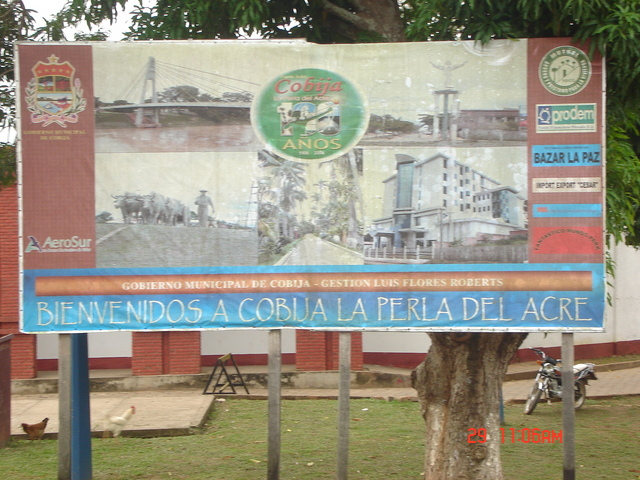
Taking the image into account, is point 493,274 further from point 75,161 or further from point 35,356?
point 35,356

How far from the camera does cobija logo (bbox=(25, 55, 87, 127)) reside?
273 inches

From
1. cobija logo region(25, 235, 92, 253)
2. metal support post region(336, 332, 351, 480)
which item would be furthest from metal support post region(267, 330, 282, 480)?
cobija logo region(25, 235, 92, 253)

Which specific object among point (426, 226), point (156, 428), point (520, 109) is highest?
point (520, 109)

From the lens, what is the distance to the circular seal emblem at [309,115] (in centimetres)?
697

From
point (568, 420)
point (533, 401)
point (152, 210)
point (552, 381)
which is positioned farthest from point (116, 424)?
point (552, 381)

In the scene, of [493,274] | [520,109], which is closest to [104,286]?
[493,274]

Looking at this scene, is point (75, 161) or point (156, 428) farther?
point (156, 428)

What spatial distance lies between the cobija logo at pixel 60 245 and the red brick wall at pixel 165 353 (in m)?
7.39

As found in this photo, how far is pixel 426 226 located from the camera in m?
6.97

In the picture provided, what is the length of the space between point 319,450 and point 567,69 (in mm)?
5512

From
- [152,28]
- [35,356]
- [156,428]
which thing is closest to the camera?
[152,28]

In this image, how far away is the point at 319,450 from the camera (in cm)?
963

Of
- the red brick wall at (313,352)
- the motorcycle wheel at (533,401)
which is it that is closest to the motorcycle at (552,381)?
the motorcycle wheel at (533,401)

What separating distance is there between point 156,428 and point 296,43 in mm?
5859
